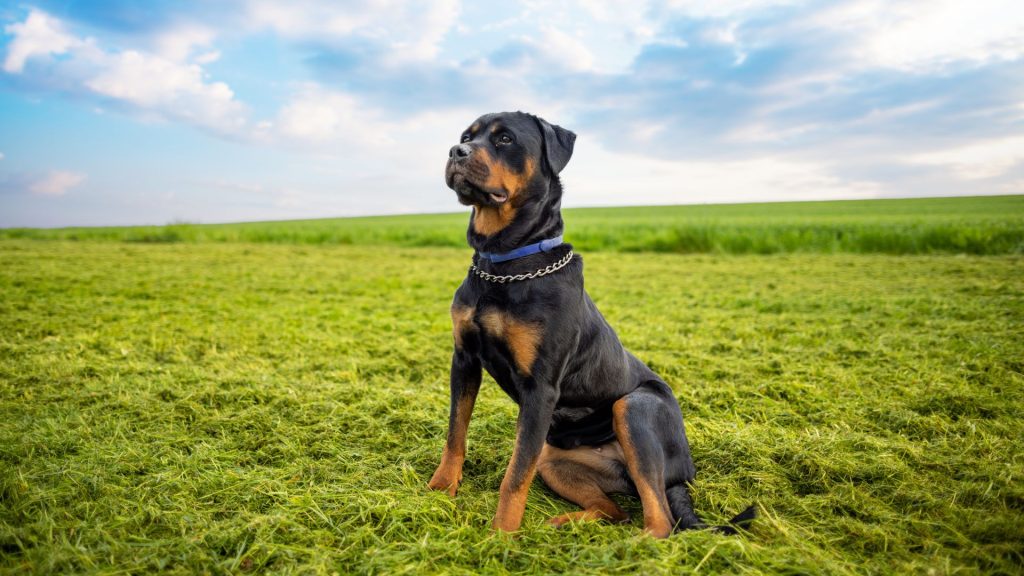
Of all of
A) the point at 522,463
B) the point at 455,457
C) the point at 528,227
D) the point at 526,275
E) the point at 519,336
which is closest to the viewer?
the point at 522,463

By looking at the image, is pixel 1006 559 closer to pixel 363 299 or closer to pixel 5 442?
pixel 5 442

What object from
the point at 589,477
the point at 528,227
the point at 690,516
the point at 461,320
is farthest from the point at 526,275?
the point at 690,516

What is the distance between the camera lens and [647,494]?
2617 mm

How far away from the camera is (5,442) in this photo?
342cm

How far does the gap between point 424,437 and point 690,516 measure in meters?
1.78

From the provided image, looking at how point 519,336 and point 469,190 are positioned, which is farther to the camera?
point 469,190

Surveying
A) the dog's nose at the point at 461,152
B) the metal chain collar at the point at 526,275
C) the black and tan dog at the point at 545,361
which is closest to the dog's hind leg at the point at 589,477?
the black and tan dog at the point at 545,361

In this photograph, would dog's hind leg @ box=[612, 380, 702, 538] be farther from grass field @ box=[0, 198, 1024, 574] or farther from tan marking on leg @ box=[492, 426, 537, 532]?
tan marking on leg @ box=[492, 426, 537, 532]

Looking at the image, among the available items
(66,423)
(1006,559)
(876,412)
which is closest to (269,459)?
(66,423)

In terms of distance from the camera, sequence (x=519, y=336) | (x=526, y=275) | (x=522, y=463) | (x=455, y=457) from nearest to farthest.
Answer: (x=522, y=463), (x=519, y=336), (x=526, y=275), (x=455, y=457)

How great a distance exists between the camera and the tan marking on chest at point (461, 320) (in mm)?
2768

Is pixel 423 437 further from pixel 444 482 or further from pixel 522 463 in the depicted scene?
pixel 522 463

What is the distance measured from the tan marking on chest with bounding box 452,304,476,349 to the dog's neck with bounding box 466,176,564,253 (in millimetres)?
316

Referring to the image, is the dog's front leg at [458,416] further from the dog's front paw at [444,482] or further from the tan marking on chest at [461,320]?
the tan marking on chest at [461,320]
